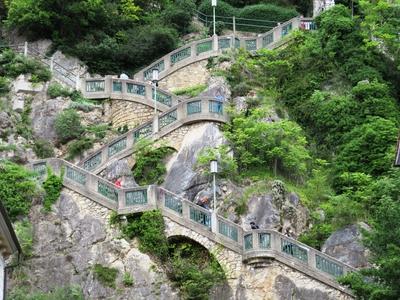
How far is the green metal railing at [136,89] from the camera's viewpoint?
4600 cm

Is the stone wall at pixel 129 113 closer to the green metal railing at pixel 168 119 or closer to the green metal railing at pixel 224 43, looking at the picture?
Answer: the green metal railing at pixel 168 119

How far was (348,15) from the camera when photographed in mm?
50000

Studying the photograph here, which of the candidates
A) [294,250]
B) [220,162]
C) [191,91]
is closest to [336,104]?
[191,91]

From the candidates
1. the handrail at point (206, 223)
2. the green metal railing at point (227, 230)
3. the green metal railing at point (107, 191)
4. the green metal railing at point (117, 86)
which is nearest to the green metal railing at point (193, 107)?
the green metal railing at point (117, 86)

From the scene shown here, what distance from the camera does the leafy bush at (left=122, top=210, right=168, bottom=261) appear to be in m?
36.5

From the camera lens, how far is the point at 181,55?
49344 millimetres

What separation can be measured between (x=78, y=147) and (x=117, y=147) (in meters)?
2.97

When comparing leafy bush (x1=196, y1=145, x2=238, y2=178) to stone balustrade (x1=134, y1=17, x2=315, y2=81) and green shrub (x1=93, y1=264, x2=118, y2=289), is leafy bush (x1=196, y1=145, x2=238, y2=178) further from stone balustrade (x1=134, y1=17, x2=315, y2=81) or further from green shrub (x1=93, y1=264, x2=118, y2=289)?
stone balustrade (x1=134, y1=17, x2=315, y2=81)

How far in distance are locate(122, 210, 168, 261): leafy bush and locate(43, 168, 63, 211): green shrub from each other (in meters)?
2.67

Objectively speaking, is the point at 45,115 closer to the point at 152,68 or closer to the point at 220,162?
the point at 152,68

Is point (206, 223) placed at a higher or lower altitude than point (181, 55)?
lower

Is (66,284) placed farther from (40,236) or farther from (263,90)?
(263,90)

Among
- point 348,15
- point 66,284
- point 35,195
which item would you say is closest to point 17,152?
point 35,195

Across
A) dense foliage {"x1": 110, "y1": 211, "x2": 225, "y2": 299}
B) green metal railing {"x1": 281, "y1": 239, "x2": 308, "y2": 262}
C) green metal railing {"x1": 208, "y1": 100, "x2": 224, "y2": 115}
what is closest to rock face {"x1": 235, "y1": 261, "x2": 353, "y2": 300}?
green metal railing {"x1": 281, "y1": 239, "x2": 308, "y2": 262}
